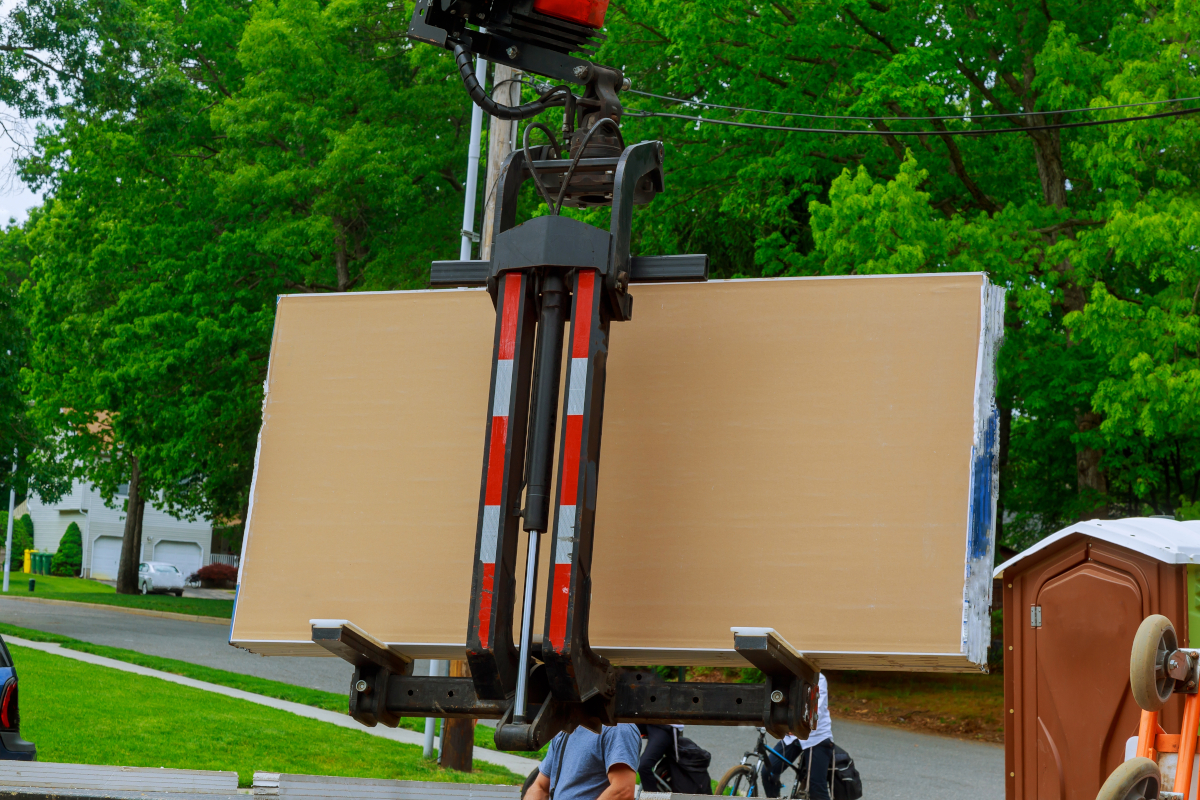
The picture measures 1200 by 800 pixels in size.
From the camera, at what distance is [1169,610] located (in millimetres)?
7371

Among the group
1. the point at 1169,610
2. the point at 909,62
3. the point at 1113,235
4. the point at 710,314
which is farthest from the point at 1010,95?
the point at 710,314

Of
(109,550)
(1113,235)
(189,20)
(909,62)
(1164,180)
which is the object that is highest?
(189,20)

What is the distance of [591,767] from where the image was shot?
16.6 ft

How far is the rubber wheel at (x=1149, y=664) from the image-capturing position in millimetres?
3426

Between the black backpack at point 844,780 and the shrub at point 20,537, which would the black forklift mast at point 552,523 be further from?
the shrub at point 20,537

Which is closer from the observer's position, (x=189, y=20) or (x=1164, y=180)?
(x=1164, y=180)

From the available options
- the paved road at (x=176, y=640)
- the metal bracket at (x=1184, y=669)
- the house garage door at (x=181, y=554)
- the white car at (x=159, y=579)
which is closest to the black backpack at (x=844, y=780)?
the metal bracket at (x=1184, y=669)

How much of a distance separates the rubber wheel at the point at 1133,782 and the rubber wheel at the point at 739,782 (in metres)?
6.21

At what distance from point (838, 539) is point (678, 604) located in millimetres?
423

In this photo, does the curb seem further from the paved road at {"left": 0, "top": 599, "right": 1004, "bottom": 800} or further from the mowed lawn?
the mowed lawn

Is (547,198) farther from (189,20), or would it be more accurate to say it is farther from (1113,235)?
(189,20)

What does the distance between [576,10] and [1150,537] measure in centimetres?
572

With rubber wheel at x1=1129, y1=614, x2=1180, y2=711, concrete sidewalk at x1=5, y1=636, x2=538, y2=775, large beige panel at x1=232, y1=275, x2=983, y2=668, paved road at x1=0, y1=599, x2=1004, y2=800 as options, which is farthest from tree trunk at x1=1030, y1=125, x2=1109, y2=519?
large beige panel at x1=232, y1=275, x2=983, y2=668

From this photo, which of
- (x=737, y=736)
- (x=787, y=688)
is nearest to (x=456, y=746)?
(x=737, y=736)
